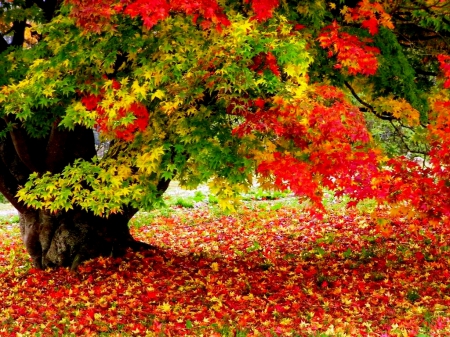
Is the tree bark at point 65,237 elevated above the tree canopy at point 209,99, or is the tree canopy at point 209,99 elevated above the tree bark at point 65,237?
the tree canopy at point 209,99

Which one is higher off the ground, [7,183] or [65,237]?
[7,183]

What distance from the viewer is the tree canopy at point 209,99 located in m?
5.84

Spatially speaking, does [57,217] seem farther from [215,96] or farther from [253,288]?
[215,96]

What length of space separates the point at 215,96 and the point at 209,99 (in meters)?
0.28

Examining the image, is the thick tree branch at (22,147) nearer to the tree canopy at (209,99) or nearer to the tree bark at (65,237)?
the tree bark at (65,237)

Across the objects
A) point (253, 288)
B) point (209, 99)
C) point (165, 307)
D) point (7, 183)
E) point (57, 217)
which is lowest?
point (253, 288)

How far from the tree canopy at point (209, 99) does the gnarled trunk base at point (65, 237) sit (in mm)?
2120

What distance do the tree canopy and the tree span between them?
0.02 m

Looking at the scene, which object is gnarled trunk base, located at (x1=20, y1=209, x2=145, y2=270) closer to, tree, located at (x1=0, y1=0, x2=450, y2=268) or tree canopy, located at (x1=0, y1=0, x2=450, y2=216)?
tree, located at (x1=0, y1=0, x2=450, y2=268)

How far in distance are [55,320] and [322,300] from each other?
3.44 metres

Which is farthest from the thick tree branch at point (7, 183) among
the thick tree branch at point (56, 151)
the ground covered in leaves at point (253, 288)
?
the ground covered in leaves at point (253, 288)

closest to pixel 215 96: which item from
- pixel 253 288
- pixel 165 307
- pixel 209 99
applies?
pixel 209 99

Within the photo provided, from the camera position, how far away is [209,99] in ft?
21.5

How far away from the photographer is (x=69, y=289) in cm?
834
